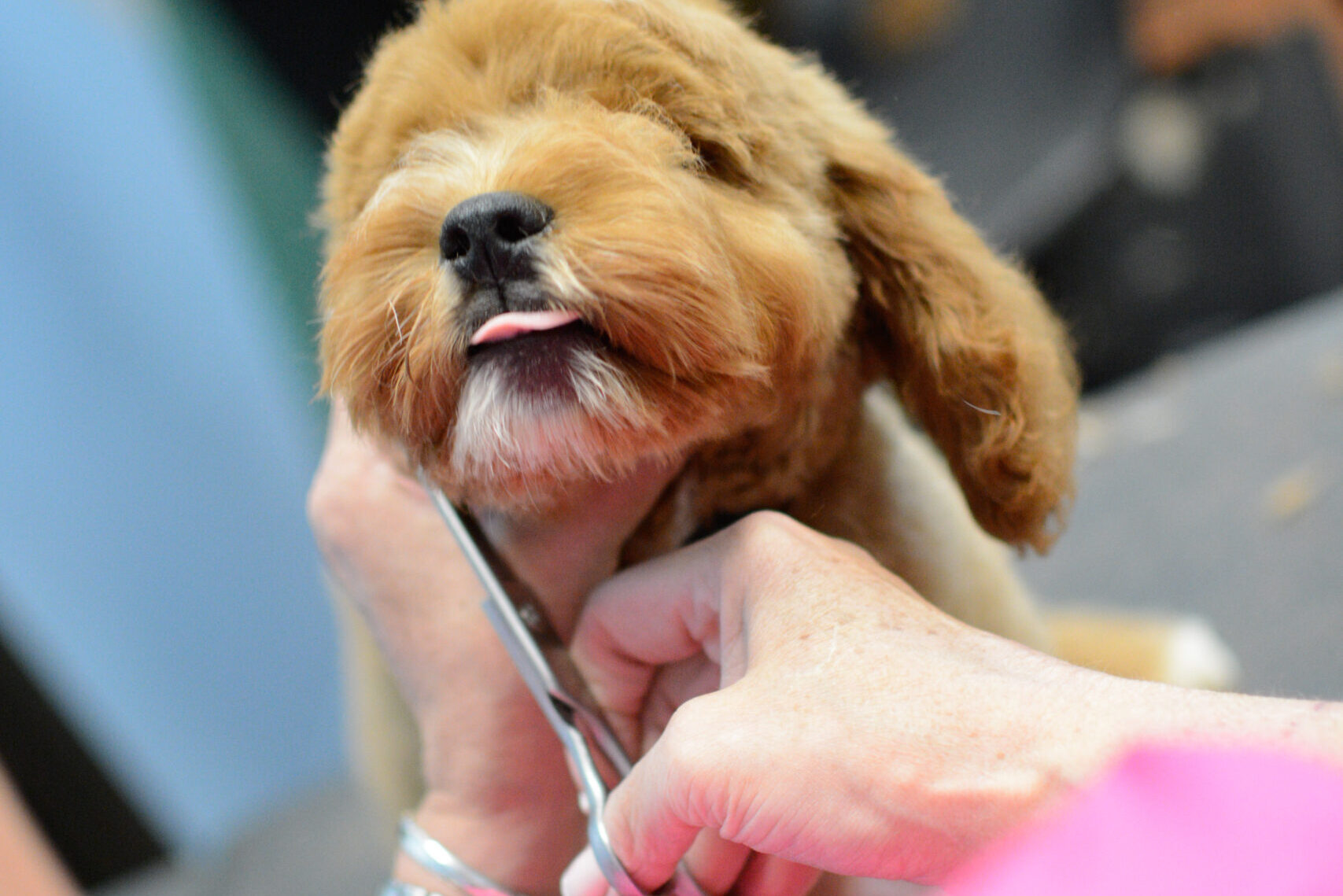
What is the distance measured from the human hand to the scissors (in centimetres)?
5

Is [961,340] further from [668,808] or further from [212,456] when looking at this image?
[212,456]

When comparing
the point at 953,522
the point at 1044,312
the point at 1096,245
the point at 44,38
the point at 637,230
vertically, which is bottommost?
the point at 1096,245

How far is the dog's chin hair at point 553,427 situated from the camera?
2.58 feet

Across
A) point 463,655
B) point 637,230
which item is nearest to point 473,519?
point 463,655

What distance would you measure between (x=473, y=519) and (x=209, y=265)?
6.09 feet

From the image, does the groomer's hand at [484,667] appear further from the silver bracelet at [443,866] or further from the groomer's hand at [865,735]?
the groomer's hand at [865,735]

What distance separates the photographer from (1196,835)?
17.3 inches

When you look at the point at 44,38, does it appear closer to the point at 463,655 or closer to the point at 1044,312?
the point at 463,655

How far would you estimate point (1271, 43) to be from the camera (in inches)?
127

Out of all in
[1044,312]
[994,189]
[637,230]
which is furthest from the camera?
[994,189]

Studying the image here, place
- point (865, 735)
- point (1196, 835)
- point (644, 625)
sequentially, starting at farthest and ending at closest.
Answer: point (644, 625)
point (865, 735)
point (1196, 835)

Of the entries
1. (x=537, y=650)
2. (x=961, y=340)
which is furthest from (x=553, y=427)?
(x=961, y=340)

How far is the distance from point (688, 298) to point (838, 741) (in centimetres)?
37

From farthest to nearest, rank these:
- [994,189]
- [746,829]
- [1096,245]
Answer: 1. [1096,245]
2. [994,189]
3. [746,829]
